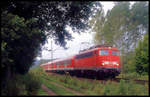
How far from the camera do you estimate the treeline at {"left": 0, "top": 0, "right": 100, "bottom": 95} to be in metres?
11.7

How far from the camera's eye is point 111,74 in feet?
76.1

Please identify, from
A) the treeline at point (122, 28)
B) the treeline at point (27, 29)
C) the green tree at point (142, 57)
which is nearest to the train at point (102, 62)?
the green tree at point (142, 57)

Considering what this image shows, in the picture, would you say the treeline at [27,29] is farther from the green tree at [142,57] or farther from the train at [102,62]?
the green tree at [142,57]

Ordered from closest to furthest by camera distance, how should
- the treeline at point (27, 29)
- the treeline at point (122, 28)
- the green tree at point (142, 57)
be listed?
the treeline at point (27, 29) → the green tree at point (142, 57) → the treeline at point (122, 28)

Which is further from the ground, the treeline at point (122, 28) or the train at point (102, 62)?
the treeline at point (122, 28)

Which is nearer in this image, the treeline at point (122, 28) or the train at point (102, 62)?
the train at point (102, 62)

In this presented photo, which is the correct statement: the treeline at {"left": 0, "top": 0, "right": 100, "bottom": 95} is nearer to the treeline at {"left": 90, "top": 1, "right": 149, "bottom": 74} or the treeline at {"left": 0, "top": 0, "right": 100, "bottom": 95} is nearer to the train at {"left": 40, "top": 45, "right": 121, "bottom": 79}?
the train at {"left": 40, "top": 45, "right": 121, "bottom": 79}

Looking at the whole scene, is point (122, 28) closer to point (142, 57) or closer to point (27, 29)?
point (142, 57)

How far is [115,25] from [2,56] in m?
26.9

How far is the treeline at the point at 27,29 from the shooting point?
11.7 meters

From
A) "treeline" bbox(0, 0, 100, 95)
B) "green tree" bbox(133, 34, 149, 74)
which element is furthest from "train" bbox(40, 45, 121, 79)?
"treeline" bbox(0, 0, 100, 95)

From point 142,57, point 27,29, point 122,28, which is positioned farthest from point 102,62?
point 122,28

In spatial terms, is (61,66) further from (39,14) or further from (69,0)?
(69,0)

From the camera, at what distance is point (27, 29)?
12914mm
